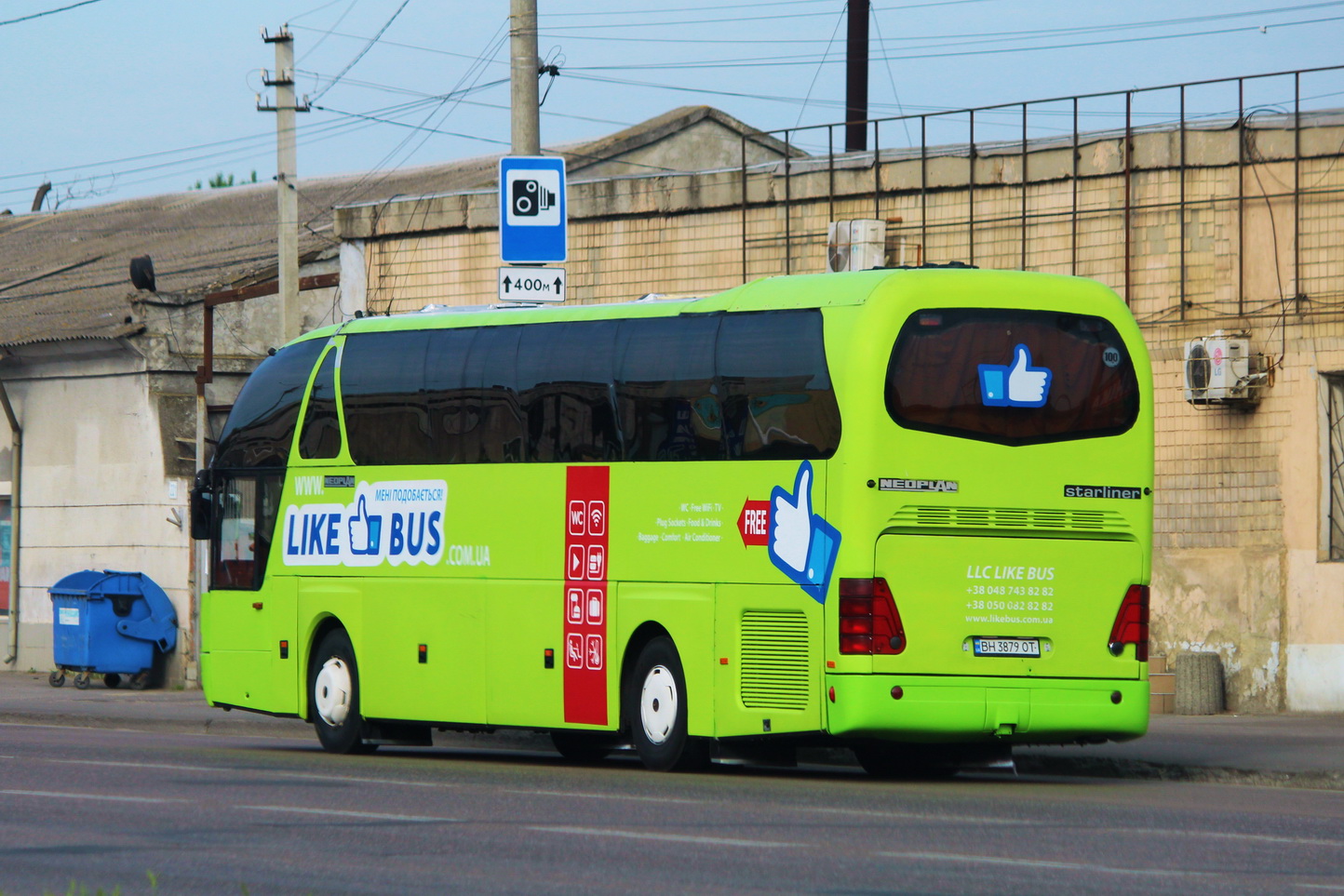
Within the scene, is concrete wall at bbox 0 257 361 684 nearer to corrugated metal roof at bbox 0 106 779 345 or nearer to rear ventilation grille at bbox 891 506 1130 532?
corrugated metal roof at bbox 0 106 779 345

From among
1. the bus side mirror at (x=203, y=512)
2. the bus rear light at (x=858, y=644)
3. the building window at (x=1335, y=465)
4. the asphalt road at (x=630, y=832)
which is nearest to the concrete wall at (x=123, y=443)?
the bus side mirror at (x=203, y=512)

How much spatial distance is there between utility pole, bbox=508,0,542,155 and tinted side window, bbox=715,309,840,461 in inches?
188

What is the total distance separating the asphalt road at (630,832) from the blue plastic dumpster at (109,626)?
13.3 meters

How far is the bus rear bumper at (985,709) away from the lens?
13.4m

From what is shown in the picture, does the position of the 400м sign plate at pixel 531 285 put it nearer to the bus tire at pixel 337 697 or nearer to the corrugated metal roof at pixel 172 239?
the bus tire at pixel 337 697

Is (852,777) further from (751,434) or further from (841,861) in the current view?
→ (841,861)

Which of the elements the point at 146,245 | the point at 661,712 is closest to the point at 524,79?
the point at 661,712

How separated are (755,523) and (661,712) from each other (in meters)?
1.62

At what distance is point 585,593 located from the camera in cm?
1540

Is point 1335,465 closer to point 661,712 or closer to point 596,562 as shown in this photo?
point 596,562

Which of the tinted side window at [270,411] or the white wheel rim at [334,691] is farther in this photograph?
the tinted side window at [270,411]

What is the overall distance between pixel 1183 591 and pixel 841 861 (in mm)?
12680

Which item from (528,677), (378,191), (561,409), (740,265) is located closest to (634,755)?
(528,677)

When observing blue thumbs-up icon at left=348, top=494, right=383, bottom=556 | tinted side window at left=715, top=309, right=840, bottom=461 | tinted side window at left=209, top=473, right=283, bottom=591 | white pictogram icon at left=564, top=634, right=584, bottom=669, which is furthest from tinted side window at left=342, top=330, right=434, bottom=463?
tinted side window at left=715, top=309, right=840, bottom=461
